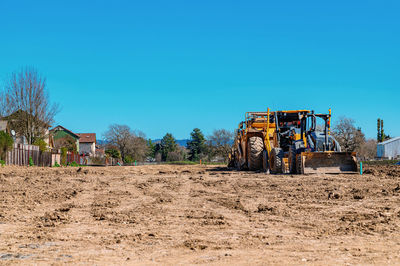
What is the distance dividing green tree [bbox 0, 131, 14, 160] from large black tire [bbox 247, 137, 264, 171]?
14997mm

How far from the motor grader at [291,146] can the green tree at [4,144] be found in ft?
47.2

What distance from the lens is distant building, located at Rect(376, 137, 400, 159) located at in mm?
69562

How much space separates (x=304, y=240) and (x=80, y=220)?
12.6 ft

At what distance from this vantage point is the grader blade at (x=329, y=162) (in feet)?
54.0

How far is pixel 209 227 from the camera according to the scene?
21.6 feet

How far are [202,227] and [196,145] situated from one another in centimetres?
8361

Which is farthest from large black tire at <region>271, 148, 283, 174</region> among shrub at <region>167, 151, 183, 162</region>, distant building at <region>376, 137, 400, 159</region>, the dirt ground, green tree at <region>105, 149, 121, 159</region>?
shrub at <region>167, 151, 183, 162</region>

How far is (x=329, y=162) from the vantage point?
655 inches

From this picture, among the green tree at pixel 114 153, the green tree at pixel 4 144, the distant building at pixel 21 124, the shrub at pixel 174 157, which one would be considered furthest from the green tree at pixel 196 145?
the green tree at pixel 4 144

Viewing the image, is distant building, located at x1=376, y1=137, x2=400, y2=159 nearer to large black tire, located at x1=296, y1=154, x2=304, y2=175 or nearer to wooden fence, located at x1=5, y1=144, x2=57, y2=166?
wooden fence, located at x1=5, y1=144, x2=57, y2=166

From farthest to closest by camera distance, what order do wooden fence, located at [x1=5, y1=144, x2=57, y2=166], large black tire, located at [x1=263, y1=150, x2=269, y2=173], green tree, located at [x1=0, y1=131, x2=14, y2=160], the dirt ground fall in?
1. wooden fence, located at [x1=5, y1=144, x2=57, y2=166]
2. green tree, located at [x1=0, y1=131, x2=14, y2=160]
3. large black tire, located at [x1=263, y1=150, x2=269, y2=173]
4. the dirt ground

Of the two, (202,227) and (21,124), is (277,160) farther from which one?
(21,124)

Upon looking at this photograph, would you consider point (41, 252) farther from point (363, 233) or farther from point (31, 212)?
point (363, 233)

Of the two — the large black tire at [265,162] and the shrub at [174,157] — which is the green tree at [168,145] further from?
the large black tire at [265,162]
